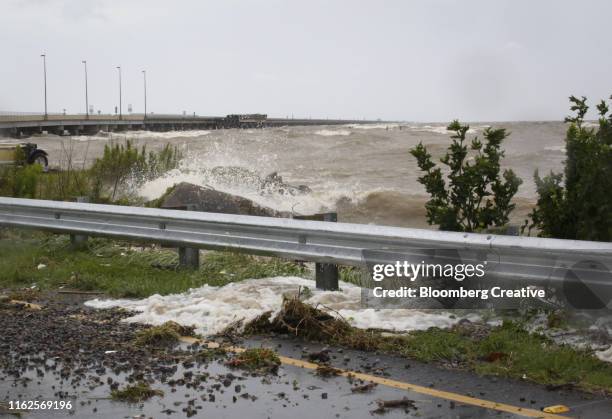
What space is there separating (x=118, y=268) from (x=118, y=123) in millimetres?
113571

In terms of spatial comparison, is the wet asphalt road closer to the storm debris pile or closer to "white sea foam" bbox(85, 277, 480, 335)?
the storm debris pile

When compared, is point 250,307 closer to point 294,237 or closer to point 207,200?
point 294,237

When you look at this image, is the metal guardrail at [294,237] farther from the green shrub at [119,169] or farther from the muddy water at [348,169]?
the green shrub at [119,169]

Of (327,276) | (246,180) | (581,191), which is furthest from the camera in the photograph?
(246,180)

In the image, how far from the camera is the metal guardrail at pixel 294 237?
24.3 feet

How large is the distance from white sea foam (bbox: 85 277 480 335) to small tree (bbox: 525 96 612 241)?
150cm

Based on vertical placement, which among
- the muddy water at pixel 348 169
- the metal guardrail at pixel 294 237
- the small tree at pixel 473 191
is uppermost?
the small tree at pixel 473 191

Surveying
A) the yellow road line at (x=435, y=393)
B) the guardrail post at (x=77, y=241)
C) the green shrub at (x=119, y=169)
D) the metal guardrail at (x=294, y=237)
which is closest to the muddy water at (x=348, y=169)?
the green shrub at (x=119, y=169)

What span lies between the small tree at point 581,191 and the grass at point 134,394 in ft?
14.6

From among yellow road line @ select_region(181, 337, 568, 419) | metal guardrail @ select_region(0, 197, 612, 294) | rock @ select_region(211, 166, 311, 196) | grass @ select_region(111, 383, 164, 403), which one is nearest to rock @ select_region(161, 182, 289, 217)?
metal guardrail @ select_region(0, 197, 612, 294)

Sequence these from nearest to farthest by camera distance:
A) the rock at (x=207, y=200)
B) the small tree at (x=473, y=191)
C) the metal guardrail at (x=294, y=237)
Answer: the metal guardrail at (x=294, y=237) < the small tree at (x=473, y=191) < the rock at (x=207, y=200)

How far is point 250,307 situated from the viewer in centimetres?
847

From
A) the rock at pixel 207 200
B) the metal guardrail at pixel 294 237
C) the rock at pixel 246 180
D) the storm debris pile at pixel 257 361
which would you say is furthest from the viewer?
the rock at pixel 246 180

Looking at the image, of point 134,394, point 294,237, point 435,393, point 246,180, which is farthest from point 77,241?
point 246,180
